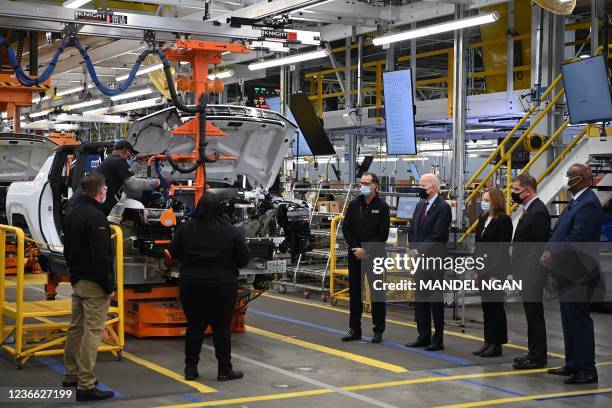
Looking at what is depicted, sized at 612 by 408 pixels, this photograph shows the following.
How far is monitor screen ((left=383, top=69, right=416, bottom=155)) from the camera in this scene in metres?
14.1

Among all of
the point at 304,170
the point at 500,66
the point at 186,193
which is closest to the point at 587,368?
the point at 186,193

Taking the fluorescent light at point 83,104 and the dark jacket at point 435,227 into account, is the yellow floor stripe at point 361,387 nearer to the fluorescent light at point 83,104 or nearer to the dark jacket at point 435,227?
the dark jacket at point 435,227

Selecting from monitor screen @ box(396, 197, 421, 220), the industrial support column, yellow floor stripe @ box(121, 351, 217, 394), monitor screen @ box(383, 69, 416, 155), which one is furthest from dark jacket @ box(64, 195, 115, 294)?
monitor screen @ box(383, 69, 416, 155)

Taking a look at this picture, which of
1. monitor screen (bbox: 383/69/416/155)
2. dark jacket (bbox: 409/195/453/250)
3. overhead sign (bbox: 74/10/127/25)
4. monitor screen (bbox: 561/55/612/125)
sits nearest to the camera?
dark jacket (bbox: 409/195/453/250)

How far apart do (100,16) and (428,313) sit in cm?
498

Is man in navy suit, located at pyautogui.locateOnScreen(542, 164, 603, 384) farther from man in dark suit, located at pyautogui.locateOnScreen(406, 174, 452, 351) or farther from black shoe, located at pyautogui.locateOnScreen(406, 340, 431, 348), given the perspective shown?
black shoe, located at pyautogui.locateOnScreen(406, 340, 431, 348)

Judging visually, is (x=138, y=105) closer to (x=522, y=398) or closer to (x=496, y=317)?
(x=496, y=317)

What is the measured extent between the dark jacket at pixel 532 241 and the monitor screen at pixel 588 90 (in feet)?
11.2

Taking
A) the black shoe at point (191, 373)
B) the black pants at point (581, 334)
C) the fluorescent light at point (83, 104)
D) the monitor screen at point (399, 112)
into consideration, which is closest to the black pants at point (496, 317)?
the black pants at point (581, 334)

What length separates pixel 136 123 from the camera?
903cm

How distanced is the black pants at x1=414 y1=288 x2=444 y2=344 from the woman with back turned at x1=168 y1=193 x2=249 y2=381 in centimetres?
248

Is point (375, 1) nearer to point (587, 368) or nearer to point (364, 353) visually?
point (364, 353)

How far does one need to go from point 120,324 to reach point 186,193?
8.13 feet

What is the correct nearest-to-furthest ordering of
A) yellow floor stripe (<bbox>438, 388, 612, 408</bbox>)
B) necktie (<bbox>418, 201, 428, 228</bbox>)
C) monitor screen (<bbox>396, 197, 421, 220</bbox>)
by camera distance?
yellow floor stripe (<bbox>438, 388, 612, 408</bbox>), necktie (<bbox>418, 201, 428, 228</bbox>), monitor screen (<bbox>396, 197, 421, 220</bbox>)
